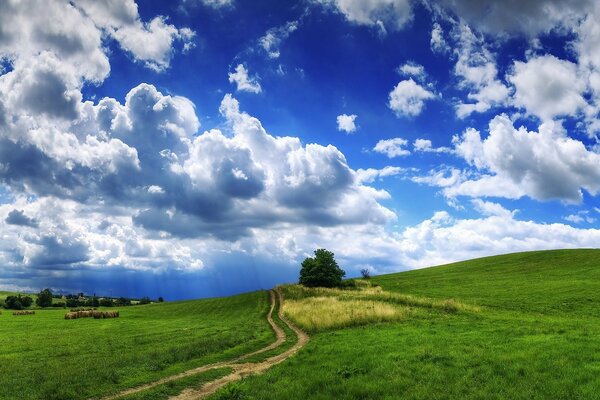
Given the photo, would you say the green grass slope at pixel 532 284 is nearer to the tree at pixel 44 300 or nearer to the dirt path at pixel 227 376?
the dirt path at pixel 227 376

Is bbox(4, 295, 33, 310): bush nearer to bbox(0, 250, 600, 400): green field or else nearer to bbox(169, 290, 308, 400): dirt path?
bbox(0, 250, 600, 400): green field

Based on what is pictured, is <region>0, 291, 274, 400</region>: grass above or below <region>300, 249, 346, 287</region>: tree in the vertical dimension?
below

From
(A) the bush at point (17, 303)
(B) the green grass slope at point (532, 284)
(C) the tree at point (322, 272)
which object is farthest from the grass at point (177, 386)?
(A) the bush at point (17, 303)

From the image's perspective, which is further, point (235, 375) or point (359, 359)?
point (235, 375)

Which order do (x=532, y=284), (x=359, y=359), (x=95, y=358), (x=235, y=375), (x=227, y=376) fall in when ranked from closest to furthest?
(x=359, y=359) → (x=227, y=376) → (x=235, y=375) → (x=95, y=358) → (x=532, y=284)

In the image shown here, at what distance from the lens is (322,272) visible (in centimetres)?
9662

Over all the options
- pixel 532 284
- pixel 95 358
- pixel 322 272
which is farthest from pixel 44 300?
pixel 532 284

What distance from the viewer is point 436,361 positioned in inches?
758

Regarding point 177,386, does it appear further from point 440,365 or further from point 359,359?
point 440,365

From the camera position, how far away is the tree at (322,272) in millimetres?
96438

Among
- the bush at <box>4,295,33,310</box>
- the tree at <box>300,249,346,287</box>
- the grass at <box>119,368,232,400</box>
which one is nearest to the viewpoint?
the grass at <box>119,368,232,400</box>

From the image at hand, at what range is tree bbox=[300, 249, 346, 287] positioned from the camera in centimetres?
9644

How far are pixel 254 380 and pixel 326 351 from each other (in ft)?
21.8

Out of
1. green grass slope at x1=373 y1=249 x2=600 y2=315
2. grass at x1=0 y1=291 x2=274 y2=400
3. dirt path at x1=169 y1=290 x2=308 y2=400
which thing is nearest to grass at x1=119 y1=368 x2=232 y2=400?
dirt path at x1=169 y1=290 x2=308 y2=400
